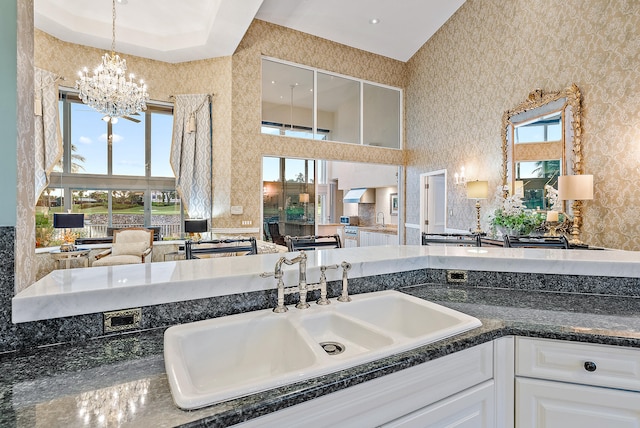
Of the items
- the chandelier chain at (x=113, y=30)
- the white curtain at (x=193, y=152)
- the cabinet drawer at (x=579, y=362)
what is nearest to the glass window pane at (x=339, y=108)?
the white curtain at (x=193, y=152)

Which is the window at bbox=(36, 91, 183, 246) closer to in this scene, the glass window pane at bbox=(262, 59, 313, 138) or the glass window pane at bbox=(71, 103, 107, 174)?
the glass window pane at bbox=(71, 103, 107, 174)

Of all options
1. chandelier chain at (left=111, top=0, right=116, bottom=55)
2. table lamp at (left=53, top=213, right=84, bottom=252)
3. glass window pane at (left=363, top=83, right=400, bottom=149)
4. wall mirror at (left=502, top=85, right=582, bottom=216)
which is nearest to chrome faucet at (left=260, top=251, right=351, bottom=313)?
wall mirror at (left=502, top=85, right=582, bottom=216)

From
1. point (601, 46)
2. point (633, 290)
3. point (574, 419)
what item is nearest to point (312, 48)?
point (601, 46)

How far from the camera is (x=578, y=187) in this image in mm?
Answer: 3156

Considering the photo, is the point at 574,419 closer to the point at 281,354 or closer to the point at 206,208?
the point at 281,354

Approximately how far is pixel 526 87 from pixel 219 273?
4.57m

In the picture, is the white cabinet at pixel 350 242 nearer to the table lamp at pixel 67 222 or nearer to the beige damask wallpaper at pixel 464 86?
the beige damask wallpaper at pixel 464 86

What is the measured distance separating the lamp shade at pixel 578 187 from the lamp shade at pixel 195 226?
14.8 ft

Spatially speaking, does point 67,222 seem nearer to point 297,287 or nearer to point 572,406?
point 297,287

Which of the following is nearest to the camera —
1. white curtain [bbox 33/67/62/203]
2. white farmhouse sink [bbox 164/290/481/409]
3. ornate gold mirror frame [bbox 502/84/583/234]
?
white farmhouse sink [bbox 164/290/481/409]

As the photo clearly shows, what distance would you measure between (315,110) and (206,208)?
2669 millimetres

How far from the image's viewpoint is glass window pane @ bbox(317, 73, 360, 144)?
6254 millimetres

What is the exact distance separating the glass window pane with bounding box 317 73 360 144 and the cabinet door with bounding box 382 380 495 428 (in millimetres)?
5662

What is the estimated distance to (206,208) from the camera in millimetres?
5574
